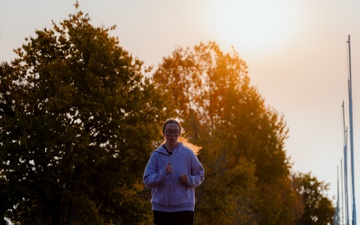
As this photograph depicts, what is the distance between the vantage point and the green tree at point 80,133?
4803 centimetres

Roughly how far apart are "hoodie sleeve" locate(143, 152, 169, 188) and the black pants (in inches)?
14.8

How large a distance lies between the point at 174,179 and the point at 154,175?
0.79ft

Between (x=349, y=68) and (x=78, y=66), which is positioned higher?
(x=78, y=66)

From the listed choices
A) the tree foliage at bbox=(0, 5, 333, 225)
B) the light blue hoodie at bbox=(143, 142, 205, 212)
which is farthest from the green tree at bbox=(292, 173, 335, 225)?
the light blue hoodie at bbox=(143, 142, 205, 212)

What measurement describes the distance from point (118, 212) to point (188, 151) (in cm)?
3836

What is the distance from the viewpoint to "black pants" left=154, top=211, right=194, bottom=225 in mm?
12422

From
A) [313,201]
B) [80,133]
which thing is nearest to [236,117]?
[80,133]

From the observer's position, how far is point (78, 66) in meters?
49.9

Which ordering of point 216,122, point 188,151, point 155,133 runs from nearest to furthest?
1. point 188,151
2. point 155,133
3. point 216,122

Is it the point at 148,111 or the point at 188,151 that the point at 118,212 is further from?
the point at 188,151

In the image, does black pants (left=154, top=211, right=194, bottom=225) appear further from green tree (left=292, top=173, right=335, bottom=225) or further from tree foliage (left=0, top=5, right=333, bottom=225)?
green tree (left=292, top=173, right=335, bottom=225)

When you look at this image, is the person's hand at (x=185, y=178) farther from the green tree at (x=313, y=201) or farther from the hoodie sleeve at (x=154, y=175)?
the green tree at (x=313, y=201)

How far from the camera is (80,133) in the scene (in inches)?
1893

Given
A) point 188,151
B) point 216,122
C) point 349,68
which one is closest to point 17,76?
point 349,68
